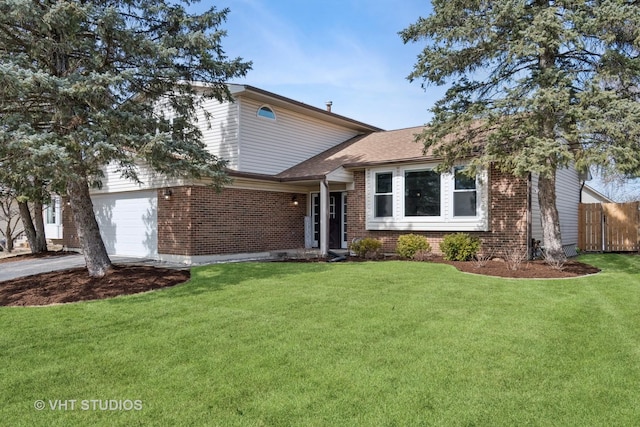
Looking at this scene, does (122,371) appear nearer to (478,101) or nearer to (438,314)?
(438,314)

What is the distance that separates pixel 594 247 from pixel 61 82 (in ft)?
58.5

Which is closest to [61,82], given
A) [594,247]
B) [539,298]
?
[539,298]

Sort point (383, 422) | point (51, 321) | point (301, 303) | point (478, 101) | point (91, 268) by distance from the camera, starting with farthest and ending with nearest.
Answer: point (478, 101), point (91, 268), point (301, 303), point (51, 321), point (383, 422)

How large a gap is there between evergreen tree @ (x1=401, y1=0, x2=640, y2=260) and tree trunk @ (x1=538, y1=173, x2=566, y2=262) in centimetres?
2

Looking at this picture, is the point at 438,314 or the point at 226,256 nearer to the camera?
the point at 438,314

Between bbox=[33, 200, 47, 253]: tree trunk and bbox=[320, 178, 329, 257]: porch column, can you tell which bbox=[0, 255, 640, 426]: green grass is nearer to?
bbox=[320, 178, 329, 257]: porch column

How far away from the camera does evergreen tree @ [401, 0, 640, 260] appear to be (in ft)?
28.2

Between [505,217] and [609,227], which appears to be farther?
[609,227]

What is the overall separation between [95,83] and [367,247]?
27.1 feet

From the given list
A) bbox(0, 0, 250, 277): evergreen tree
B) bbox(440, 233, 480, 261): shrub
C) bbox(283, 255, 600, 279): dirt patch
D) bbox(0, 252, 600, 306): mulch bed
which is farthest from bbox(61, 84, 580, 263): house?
bbox(0, 0, 250, 277): evergreen tree

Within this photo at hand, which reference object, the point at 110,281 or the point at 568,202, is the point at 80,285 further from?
the point at 568,202

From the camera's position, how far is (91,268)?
9.03 metres

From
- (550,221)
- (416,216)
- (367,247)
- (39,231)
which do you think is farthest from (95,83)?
(39,231)

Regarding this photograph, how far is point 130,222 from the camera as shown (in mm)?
14695
